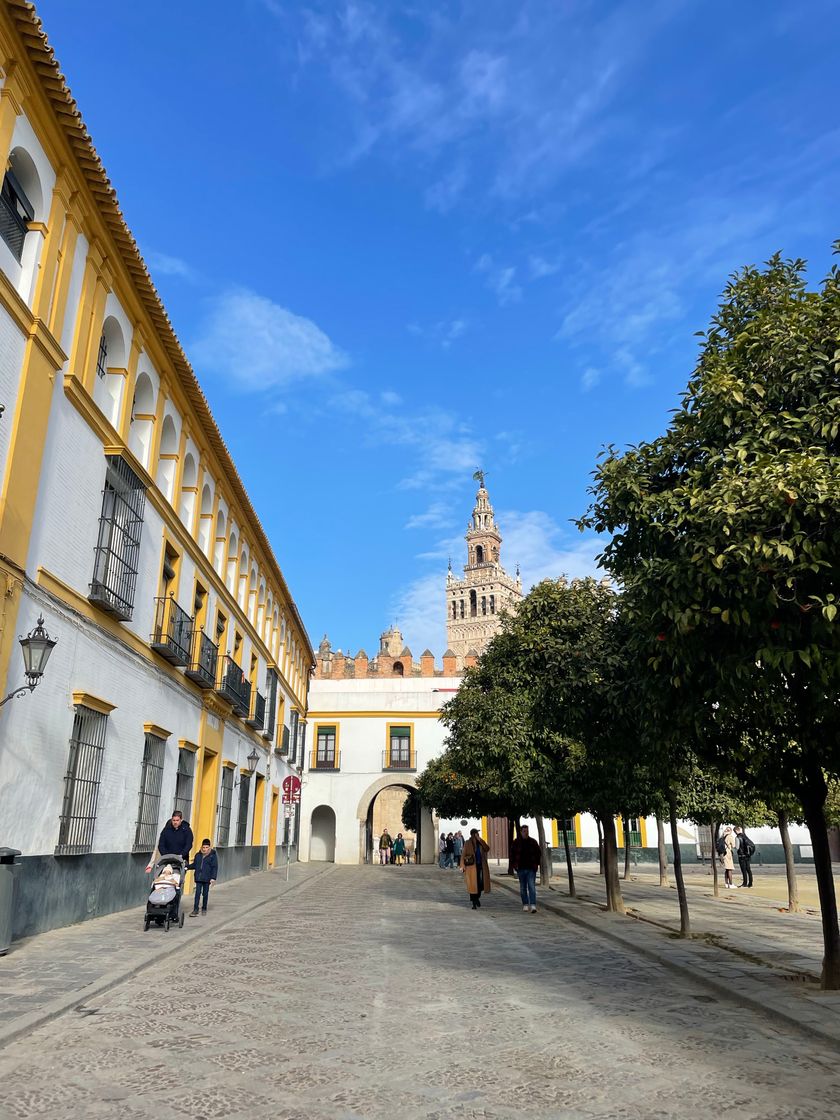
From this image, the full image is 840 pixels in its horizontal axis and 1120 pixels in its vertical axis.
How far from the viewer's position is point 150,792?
51.9ft

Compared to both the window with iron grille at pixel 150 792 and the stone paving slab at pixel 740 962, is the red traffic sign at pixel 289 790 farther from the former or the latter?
the stone paving slab at pixel 740 962

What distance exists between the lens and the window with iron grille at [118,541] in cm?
1288

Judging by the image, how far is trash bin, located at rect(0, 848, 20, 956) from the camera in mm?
8570

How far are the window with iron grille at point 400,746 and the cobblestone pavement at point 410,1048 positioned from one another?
31.0 m

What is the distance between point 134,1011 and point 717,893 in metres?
19.6

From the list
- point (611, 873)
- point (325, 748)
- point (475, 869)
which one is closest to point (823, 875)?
point (611, 873)

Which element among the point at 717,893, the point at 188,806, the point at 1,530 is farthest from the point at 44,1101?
the point at 717,893

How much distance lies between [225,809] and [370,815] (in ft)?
67.4

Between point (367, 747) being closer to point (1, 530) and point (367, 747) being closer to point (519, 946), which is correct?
Answer: point (519, 946)

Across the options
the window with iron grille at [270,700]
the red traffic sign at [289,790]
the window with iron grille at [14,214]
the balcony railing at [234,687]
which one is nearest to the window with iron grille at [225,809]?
the red traffic sign at [289,790]

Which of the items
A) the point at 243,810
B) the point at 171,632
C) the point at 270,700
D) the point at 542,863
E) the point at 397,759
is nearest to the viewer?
the point at 171,632

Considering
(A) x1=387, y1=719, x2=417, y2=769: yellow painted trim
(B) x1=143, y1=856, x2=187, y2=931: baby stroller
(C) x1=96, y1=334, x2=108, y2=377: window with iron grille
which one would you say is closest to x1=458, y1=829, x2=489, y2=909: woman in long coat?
(B) x1=143, y1=856, x2=187, y2=931: baby stroller

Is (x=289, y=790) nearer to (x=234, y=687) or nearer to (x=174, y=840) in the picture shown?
(x=234, y=687)

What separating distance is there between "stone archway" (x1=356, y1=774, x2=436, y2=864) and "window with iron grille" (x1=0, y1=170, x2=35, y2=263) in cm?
3269
